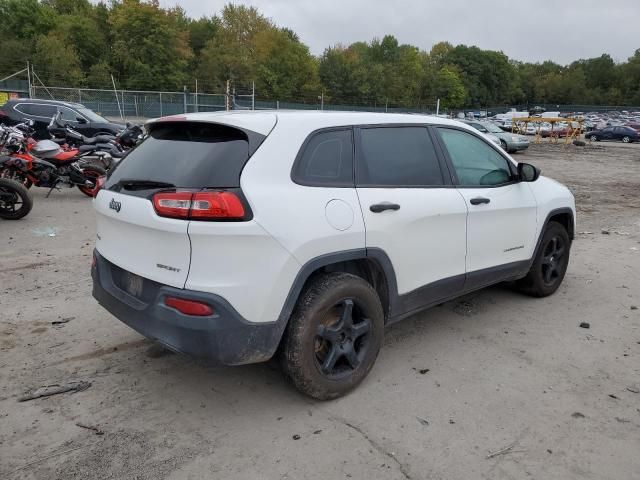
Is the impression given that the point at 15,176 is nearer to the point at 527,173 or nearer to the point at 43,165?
the point at 43,165

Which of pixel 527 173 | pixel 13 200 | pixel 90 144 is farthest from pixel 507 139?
pixel 13 200

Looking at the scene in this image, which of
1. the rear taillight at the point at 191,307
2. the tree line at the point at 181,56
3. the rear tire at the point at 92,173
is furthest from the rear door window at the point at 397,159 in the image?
the tree line at the point at 181,56

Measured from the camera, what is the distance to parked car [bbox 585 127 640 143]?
131ft

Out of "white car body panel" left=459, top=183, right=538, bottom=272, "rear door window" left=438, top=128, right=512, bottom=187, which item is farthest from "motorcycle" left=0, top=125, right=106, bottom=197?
"white car body panel" left=459, top=183, right=538, bottom=272

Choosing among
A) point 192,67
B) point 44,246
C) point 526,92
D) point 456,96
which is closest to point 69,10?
point 192,67

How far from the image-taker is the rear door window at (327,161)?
2996 millimetres

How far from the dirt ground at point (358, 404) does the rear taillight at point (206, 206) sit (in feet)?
3.19

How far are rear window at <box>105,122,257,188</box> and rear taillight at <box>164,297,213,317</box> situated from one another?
1.96 ft

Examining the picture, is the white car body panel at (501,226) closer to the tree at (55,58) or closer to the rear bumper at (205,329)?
the rear bumper at (205,329)

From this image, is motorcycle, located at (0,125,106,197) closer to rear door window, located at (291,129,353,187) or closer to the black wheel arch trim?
rear door window, located at (291,129,353,187)

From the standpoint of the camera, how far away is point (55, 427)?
9.57 ft

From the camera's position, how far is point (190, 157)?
2.92m

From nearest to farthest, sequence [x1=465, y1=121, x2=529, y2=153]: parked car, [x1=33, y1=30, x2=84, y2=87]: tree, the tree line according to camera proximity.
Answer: [x1=465, y1=121, x2=529, y2=153]: parked car
[x1=33, y1=30, x2=84, y2=87]: tree
the tree line

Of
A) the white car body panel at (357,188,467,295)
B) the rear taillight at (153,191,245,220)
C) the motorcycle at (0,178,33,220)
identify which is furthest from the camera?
the motorcycle at (0,178,33,220)
